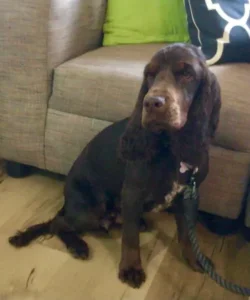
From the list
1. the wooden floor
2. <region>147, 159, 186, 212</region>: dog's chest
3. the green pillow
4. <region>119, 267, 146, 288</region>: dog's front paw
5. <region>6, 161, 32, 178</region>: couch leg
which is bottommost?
<region>6, 161, 32, 178</region>: couch leg

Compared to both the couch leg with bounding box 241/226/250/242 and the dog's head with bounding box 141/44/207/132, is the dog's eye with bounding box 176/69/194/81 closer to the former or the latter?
the dog's head with bounding box 141/44/207/132

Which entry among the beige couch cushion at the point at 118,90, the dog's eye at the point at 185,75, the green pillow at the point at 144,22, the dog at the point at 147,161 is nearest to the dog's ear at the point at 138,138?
the dog at the point at 147,161

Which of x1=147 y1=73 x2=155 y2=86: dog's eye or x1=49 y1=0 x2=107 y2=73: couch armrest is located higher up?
x1=147 y1=73 x2=155 y2=86: dog's eye

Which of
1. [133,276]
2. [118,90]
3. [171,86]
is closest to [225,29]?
[118,90]

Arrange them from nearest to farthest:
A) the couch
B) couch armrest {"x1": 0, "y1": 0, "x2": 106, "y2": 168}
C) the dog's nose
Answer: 1. the dog's nose
2. the couch
3. couch armrest {"x1": 0, "y1": 0, "x2": 106, "y2": 168}

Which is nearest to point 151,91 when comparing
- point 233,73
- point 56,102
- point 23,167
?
point 233,73

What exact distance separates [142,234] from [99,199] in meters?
0.22

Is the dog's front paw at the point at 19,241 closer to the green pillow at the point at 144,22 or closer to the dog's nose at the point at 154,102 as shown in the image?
the dog's nose at the point at 154,102

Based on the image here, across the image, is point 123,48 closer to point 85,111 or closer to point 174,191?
point 85,111

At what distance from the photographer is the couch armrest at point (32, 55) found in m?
1.73

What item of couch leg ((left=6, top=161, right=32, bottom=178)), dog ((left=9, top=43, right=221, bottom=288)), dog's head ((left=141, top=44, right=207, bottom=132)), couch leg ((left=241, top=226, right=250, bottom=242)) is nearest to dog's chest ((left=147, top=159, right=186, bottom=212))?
dog ((left=9, top=43, right=221, bottom=288))

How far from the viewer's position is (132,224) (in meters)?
1.48

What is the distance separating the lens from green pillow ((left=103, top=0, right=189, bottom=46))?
79.7 inches

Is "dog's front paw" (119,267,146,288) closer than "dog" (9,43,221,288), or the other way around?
"dog" (9,43,221,288)
